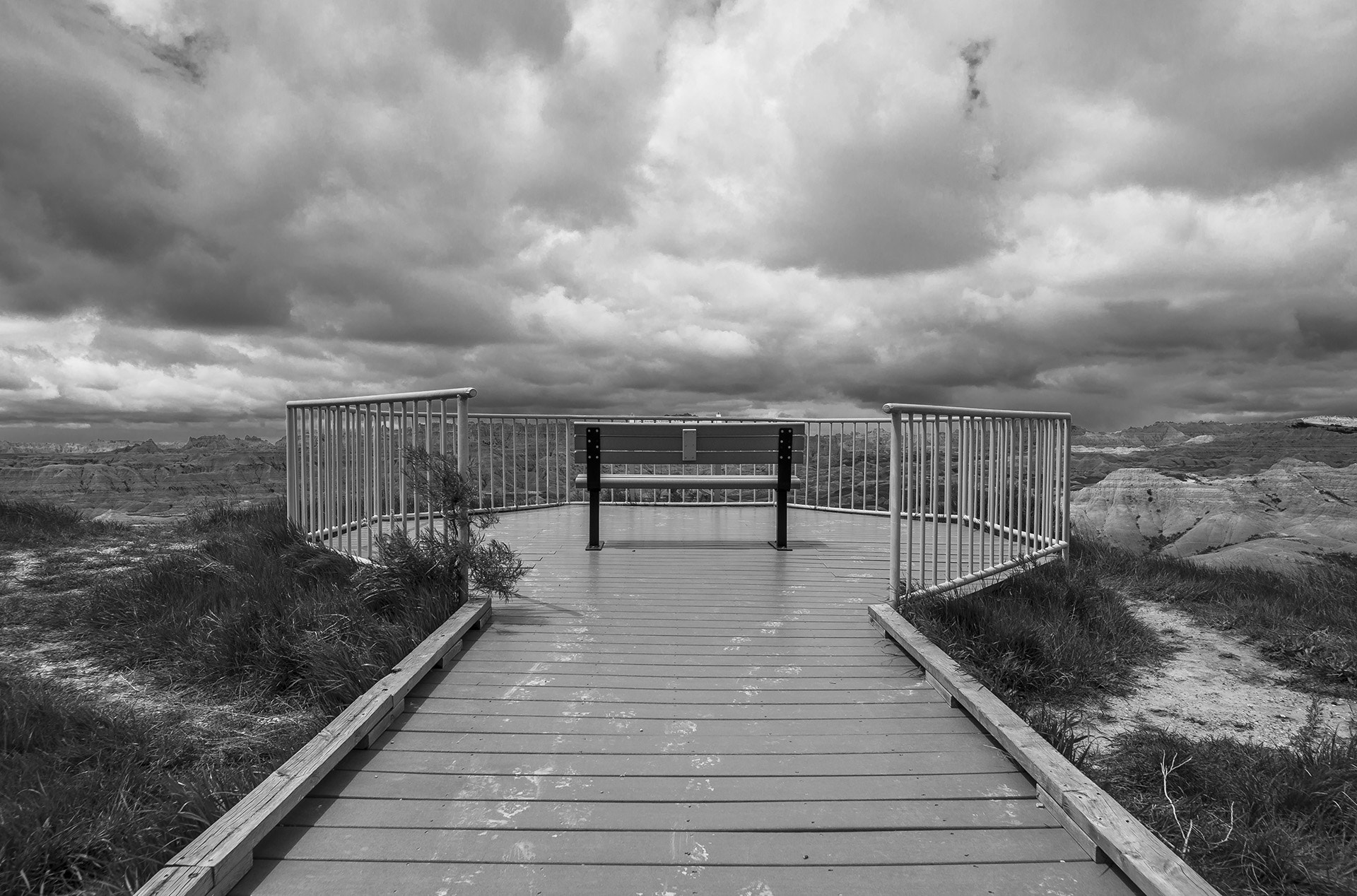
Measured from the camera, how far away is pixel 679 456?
6.89 meters

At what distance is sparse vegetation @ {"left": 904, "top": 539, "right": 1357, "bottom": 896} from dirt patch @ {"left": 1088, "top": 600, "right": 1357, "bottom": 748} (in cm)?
12

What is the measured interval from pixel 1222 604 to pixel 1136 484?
20.4ft

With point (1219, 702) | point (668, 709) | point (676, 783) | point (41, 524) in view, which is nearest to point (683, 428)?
point (668, 709)

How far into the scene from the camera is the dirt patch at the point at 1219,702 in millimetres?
3531

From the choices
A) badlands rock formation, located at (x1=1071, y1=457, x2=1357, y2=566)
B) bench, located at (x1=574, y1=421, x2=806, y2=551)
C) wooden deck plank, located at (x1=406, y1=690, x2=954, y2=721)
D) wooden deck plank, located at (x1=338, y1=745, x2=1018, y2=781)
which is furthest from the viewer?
badlands rock formation, located at (x1=1071, y1=457, x2=1357, y2=566)

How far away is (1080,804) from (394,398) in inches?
178

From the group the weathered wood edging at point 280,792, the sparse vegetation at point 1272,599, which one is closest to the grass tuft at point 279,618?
the weathered wood edging at point 280,792

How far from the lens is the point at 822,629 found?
417 centimetres

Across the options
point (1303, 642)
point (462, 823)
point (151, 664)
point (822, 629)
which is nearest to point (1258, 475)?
point (1303, 642)

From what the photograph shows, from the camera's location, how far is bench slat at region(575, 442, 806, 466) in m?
6.66

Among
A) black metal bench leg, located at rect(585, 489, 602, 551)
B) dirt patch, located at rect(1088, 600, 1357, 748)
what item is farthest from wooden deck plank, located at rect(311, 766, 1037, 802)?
black metal bench leg, located at rect(585, 489, 602, 551)

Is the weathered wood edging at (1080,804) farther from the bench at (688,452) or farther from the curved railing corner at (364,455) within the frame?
the bench at (688,452)

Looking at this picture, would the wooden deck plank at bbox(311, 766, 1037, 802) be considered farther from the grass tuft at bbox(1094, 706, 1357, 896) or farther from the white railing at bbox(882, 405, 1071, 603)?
the white railing at bbox(882, 405, 1071, 603)

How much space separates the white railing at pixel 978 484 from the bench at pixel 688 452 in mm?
1411
